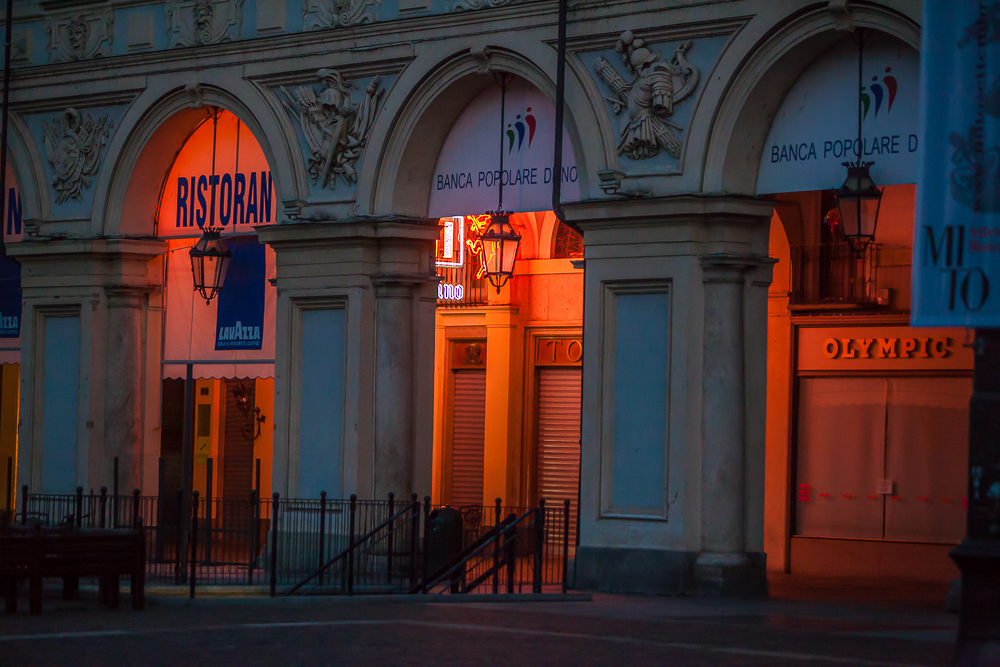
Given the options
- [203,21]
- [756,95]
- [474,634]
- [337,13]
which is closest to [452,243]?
[337,13]

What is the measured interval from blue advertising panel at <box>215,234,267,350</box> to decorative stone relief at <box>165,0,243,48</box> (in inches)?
115

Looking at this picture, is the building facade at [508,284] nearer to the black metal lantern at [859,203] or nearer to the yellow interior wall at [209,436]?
the yellow interior wall at [209,436]

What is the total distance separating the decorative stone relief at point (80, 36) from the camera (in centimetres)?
2203

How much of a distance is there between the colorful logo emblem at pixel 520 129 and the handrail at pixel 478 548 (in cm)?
495

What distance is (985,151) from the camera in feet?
30.8

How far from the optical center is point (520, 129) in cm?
1897

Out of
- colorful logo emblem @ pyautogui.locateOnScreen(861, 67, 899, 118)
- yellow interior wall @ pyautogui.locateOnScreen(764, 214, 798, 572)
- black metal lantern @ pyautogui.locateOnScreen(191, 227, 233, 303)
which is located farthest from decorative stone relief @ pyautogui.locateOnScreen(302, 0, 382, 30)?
colorful logo emblem @ pyautogui.locateOnScreen(861, 67, 899, 118)

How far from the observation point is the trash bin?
61.4ft

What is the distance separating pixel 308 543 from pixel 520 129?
19.8ft

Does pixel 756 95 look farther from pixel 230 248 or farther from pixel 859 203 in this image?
pixel 230 248

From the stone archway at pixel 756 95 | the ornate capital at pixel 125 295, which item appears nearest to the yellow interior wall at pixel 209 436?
the ornate capital at pixel 125 295

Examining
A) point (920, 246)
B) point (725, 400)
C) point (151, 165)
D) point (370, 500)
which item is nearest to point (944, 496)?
point (725, 400)

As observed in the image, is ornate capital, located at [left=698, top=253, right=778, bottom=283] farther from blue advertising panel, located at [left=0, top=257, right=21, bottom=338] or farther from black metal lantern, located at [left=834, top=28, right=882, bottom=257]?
blue advertising panel, located at [left=0, top=257, right=21, bottom=338]

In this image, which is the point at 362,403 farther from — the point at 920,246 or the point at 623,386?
the point at 920,246
